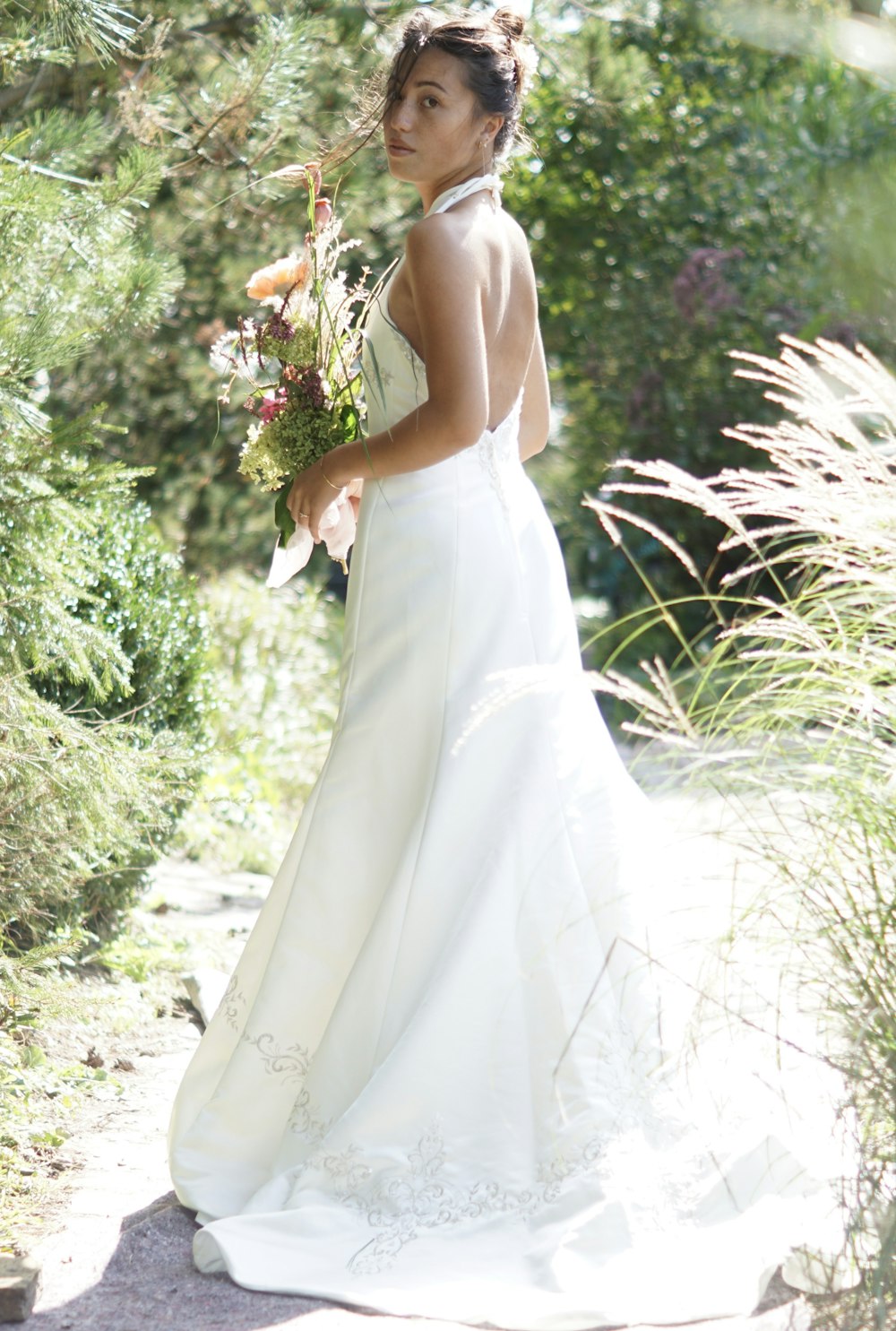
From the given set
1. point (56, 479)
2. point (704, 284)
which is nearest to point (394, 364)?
point (56, 479)

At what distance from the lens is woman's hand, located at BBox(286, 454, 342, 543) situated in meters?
2.77

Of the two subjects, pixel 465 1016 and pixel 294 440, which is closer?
pixel 465 1016

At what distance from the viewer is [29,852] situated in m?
3.14

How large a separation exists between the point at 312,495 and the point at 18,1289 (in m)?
1.55

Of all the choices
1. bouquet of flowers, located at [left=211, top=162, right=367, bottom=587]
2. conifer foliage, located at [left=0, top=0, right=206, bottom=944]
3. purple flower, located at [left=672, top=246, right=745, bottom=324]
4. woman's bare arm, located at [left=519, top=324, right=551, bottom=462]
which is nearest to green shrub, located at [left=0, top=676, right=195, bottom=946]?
conifer foliage, located at [left=0, top=0, right=206, bottom=944]

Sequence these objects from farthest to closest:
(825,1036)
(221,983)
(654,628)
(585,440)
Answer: (585,440)
(654,628)
(221,983)
(825,1036)

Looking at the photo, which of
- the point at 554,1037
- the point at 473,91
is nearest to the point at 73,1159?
the point at 554,1037

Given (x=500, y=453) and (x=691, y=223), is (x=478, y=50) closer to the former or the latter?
Result: (x=500, y=453)

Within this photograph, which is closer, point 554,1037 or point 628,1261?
point 628,1261

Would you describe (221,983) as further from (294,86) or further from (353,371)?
(294,86)

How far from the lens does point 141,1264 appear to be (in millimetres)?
2416

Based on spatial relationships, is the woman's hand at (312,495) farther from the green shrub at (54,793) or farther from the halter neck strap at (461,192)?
the green shrub at (54,793)

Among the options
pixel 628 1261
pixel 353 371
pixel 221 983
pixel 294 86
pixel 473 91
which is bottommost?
pixel 221 983

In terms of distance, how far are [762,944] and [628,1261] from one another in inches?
24.8
